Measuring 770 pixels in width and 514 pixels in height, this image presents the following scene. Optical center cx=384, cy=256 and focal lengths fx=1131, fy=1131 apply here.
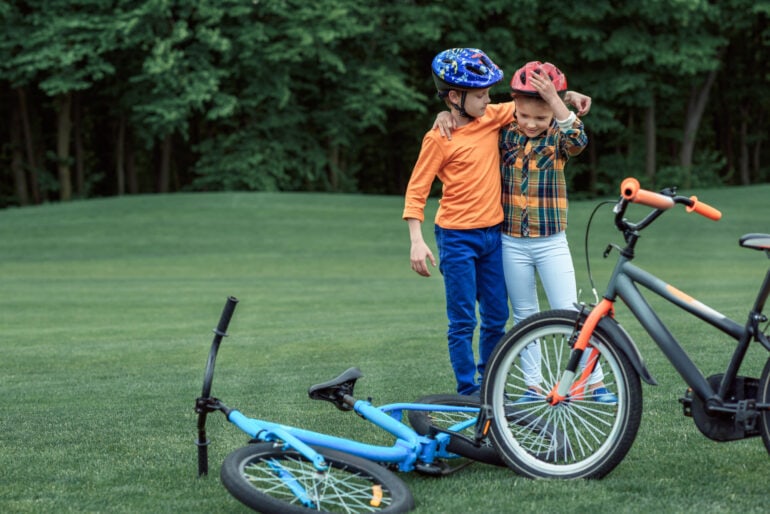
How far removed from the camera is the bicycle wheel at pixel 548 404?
4582 millimetres

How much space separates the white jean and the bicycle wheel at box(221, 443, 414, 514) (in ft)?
5.78

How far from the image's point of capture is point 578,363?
15.4 ft

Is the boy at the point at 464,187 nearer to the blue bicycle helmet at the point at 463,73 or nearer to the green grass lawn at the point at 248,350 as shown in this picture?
the blue bicycle helmet at the point at 463,73

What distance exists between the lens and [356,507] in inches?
167

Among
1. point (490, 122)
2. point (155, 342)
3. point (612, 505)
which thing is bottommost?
point (155, 342)

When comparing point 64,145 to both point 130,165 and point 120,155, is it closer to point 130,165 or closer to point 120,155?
point 120,155

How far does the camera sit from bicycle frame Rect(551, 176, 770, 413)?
14.3ft

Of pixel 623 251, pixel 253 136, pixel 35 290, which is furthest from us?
pixel 253 136

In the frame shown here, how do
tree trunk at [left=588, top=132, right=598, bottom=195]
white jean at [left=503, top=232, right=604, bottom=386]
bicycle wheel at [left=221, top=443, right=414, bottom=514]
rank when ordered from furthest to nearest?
tree trunk at [left=588, top=132, right=598, bottom=195] < white jean at [left=503, top=232, right=604, bottom=386] < bicycle wheel at [left=221, top=443, right=414, bottom=514]

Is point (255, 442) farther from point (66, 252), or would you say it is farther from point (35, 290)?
point (66, 252)

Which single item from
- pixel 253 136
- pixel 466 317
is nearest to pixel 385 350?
pixel 466 317

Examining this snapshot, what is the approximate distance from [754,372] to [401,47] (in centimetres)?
3479

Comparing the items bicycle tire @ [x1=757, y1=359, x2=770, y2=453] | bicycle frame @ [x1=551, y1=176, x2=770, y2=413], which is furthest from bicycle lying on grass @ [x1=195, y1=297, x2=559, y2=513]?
bicycle tire @ [x1=757, y1=359, x2=770, y2=453]

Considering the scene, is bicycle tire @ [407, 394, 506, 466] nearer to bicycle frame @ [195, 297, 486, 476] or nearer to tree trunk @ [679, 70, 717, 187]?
bicycle frame @ [195, 297, 486, 476]
